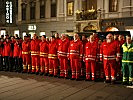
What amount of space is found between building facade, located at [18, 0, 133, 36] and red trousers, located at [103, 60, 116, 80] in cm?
1194

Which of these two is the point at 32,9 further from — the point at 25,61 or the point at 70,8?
the point at 25,61

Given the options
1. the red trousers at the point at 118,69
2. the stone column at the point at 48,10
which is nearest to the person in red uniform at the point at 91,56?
the red trousers at the point at 118,69

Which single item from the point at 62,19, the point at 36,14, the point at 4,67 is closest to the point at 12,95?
the point at 4,67

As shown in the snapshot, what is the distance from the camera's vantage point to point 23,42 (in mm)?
12492

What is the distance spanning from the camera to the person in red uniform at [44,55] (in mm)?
11633

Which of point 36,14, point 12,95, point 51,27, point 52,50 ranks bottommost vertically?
point 12,95

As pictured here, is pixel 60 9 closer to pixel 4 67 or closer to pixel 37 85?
pixel 4 67

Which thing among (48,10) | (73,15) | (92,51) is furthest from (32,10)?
(92,51)

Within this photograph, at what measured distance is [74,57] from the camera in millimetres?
10484

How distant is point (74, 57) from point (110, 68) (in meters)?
1.70

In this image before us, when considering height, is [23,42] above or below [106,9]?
below

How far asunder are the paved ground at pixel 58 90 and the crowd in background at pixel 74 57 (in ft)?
2.12

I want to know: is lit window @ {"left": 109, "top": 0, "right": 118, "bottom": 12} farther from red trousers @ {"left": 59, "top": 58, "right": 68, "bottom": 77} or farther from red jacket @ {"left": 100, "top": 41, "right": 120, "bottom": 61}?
red jacket @ {"left": 100, "top": 41, "right": 120, "bottom": 61}

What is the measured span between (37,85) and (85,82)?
2127 millimetres
